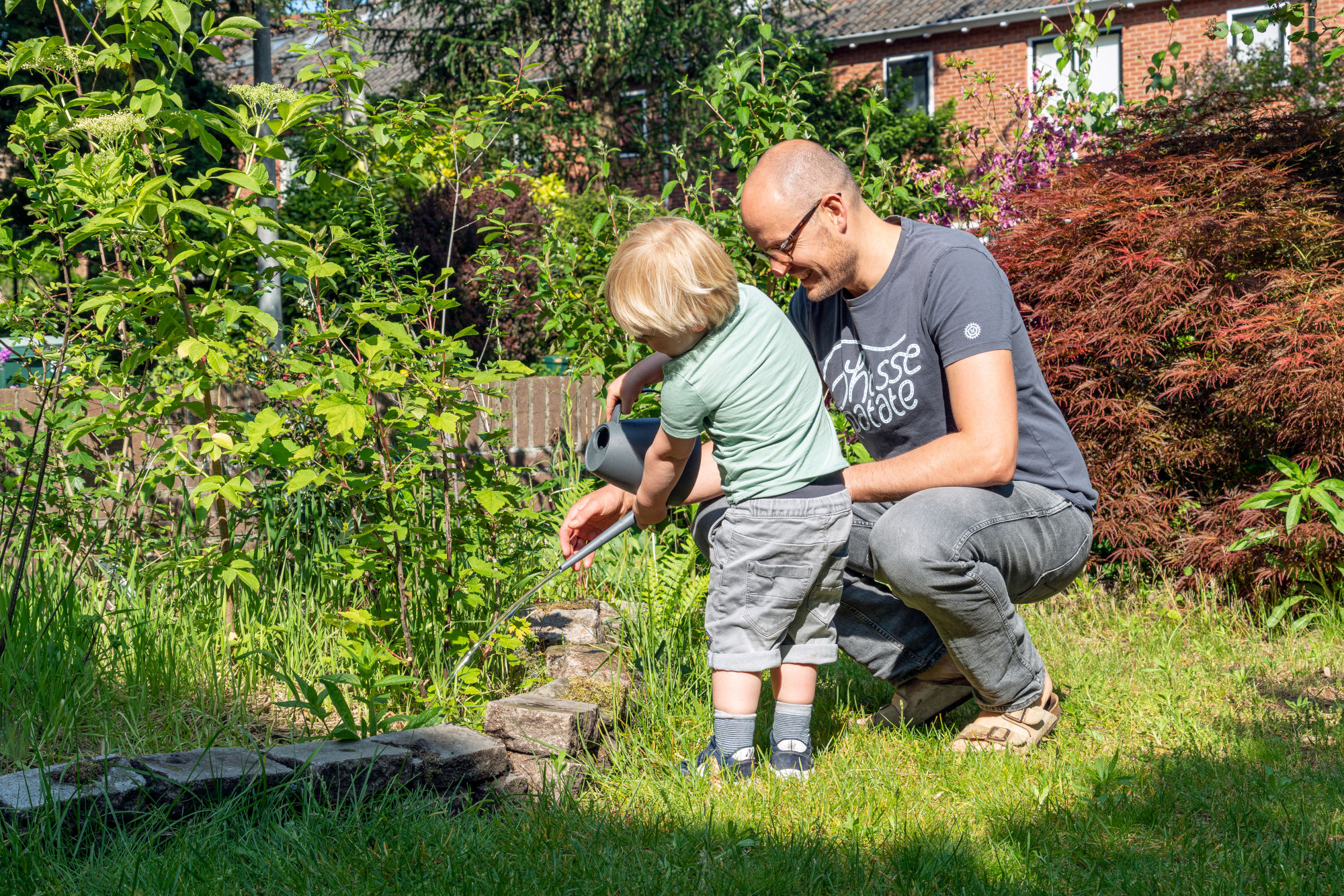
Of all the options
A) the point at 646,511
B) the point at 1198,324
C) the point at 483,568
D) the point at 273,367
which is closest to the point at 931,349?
the point at 646,511

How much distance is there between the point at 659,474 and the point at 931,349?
711 mm

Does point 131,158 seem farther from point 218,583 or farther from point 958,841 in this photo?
point 958,841

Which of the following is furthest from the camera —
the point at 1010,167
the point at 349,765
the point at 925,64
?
the point at 925,64

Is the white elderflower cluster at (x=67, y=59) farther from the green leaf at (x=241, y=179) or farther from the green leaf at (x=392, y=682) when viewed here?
the green leaf at (x=392, y=682)

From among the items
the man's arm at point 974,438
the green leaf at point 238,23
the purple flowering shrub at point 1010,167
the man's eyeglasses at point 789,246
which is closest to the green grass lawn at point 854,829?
the man's arm at point 974,438

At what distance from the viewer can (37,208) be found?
316 cm

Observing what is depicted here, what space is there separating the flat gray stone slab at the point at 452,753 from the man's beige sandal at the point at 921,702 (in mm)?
973

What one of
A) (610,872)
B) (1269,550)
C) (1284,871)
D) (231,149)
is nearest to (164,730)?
(610,872)

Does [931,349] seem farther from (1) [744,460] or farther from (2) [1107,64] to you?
(2) [1107,64]

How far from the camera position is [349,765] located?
6.98 feet

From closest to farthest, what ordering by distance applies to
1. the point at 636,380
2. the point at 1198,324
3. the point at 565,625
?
the point at 636,380 < the point at 565,625 < the point at 1198,324

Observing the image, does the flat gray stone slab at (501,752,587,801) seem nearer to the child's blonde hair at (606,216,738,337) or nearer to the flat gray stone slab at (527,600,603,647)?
the flat gray stone slab at (527,600,603,647)

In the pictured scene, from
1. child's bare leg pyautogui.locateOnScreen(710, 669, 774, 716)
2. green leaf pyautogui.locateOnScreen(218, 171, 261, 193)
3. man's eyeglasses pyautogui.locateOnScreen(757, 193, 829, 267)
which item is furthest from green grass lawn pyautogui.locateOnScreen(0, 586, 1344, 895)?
green leaf pyautogui.locateOnScreen(218, 171, 261, 193)

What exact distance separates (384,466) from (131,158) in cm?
92
